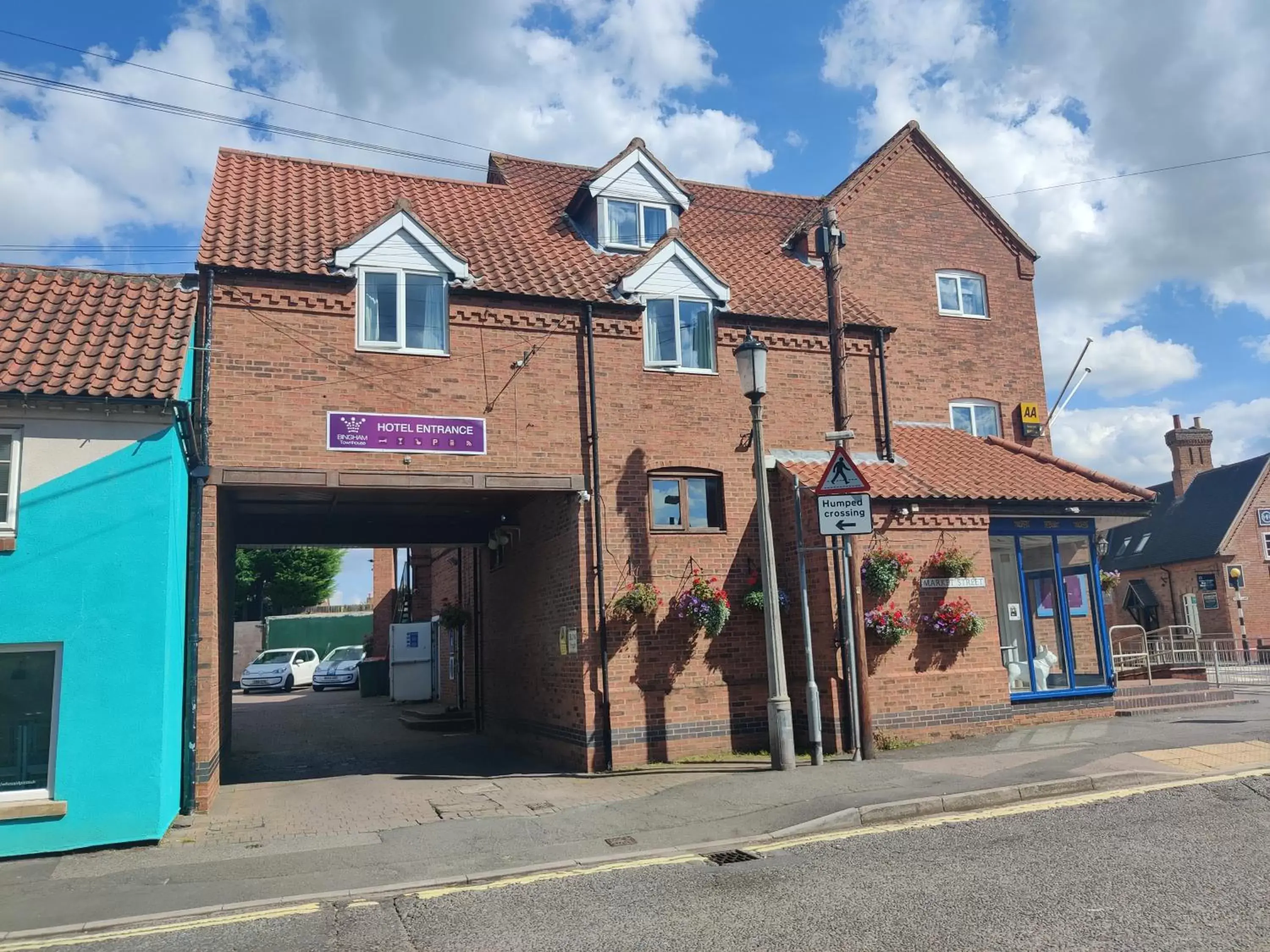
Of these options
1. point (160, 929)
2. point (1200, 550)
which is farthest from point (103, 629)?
point (1200, 550)

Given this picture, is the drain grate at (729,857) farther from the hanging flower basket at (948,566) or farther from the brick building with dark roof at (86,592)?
the hanging flower basket at (948,566)

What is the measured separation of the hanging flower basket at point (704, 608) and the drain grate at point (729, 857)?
5.29 m

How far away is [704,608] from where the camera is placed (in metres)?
13.6

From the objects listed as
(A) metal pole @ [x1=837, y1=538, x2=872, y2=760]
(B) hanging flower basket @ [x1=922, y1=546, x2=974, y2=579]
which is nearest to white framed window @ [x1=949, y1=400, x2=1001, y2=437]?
(B) hanging flower basket @ [x1=922, y1=546, x2=974, y2=579]

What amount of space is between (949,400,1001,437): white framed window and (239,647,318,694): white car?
27.9 meters

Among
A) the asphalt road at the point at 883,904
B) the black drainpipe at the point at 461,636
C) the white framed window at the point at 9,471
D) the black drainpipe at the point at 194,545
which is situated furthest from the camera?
the black drainpipe at the point at 461,636

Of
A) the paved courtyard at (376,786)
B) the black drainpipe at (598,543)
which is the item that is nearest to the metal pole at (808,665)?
the paved courtyard at (376,786)

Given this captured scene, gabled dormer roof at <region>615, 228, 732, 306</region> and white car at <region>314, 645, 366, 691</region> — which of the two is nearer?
gabled dormer roof at <region>615, 228, 732, 306</region>

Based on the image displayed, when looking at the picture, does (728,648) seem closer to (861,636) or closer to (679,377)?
(861,636)

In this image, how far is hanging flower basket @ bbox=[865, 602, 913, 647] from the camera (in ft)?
44.4

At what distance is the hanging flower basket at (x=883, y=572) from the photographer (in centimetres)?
1366

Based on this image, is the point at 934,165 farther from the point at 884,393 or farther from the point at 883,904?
the point at 883,904

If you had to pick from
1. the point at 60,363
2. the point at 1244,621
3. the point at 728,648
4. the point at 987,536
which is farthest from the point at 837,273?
the point at 1244,621

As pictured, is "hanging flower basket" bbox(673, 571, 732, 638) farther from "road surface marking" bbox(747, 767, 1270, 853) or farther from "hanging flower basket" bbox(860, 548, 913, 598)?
"road surface marking" bbox(747, 767, 1270, 853)
